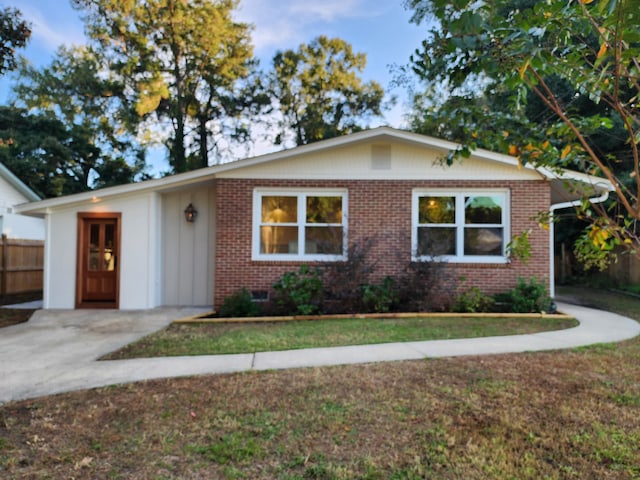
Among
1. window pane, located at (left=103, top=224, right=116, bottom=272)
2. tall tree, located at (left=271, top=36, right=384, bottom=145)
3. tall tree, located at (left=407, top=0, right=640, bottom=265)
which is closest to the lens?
tall tree, located at (left=407, top=0, right=640, bottom=265)

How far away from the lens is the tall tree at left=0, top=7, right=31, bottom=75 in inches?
299

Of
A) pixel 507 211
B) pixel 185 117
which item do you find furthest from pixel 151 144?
pixel 507 211

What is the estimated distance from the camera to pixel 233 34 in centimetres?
2183

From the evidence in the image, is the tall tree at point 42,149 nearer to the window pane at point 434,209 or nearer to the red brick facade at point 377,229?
the red brick facade at point 377,229

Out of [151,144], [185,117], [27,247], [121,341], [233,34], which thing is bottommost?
[121,341]

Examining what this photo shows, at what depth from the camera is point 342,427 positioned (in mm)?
2938

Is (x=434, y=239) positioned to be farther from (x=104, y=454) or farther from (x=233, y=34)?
(x=233, y=34)

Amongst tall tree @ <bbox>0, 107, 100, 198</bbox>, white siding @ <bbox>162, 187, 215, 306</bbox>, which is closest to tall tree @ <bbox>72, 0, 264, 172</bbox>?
tall tree @ <bbox>0, 107, 100, 198</bbox>

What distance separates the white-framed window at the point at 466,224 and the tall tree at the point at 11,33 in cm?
865

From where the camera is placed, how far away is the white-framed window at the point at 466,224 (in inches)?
340

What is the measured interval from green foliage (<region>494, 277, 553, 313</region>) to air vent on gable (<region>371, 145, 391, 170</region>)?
147 inches

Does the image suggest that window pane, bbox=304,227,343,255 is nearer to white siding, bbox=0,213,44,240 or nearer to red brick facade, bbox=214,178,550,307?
red brick facade, bbox=214,178,550,307

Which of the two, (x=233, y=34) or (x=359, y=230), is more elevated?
(x=233, y=34)

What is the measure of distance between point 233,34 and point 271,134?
5733 mm
